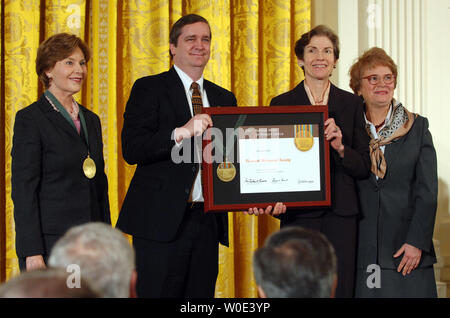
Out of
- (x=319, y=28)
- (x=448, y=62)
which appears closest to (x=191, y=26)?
(x=319, y=28)

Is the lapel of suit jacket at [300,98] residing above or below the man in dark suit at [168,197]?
above

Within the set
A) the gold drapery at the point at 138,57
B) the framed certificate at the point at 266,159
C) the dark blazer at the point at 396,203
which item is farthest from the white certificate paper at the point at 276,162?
the gold drapery at the point at 138,57

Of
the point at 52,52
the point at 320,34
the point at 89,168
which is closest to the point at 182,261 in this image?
the point at 89,168

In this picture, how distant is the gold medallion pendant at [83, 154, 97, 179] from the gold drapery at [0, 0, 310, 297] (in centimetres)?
106

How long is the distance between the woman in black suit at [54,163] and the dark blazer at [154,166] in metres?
0.17

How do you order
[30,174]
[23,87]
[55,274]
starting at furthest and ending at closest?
1. [23,87]
2. [30,174]
3. [55,274]

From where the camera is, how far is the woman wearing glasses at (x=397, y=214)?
9.47ft

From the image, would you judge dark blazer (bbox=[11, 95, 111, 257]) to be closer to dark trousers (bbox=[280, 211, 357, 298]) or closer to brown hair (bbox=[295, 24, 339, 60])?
dark trousers (bbox=[280, 211, 357, 298])

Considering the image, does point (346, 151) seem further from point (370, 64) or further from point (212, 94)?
point (212, 94)

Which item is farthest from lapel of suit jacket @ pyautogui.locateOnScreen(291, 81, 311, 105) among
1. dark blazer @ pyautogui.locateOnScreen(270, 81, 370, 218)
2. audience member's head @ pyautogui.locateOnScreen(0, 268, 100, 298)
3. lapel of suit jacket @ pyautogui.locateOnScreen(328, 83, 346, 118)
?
audience member's head @ pyautogui.locateOnScreen(0, 268, 100, 298)

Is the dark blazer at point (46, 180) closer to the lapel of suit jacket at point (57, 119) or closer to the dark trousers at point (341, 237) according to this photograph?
the lapel of suit jacket at point (57, 119)

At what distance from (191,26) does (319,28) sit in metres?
0.64

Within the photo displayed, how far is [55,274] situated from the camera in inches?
44.4
